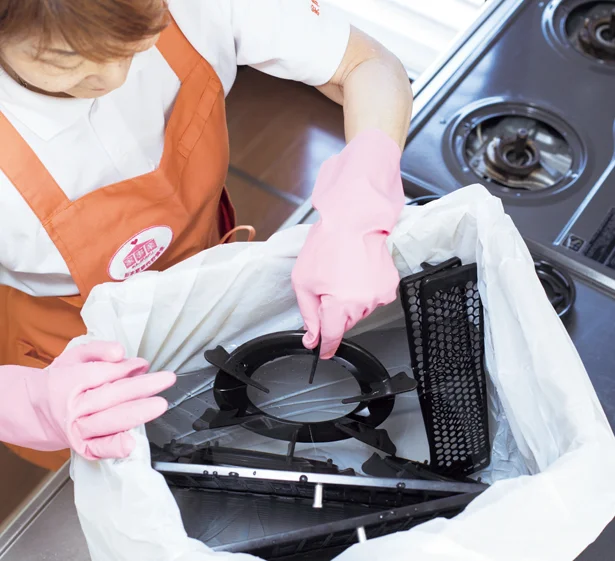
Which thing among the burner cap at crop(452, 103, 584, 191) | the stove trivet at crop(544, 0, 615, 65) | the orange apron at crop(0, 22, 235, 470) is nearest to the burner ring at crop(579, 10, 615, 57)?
the stove trivet at crop(544, 0, 615, 65)

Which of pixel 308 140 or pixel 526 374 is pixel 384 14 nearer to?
pixel 308 140

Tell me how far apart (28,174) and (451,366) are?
0.50 metres

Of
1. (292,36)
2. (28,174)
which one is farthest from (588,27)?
(28,174)

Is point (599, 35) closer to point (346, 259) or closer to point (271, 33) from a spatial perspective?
point (271, 33)

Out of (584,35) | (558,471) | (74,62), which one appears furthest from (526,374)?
(584,35)

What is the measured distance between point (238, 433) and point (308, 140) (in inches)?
51.1

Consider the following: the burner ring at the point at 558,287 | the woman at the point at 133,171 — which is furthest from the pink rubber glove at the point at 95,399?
the burner ring at the point at 558,287

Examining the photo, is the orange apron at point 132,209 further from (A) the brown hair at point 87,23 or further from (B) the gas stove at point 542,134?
(B) the gas stove at point 542,134

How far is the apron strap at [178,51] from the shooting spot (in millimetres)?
936

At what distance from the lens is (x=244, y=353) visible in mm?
810

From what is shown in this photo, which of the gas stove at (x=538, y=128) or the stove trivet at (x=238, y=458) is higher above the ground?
the gas stove at (x=538, y=128)

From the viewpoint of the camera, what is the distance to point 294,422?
2.82 feet

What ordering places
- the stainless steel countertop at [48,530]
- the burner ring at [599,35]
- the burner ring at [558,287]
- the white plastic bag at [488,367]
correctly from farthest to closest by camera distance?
the burner ring at [599,35] → the burner ring at [558,287] → the stainless steel countertop at [48,530] → the white plastic bag at [488,367]

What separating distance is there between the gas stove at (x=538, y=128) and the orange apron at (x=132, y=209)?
0.36 meters
